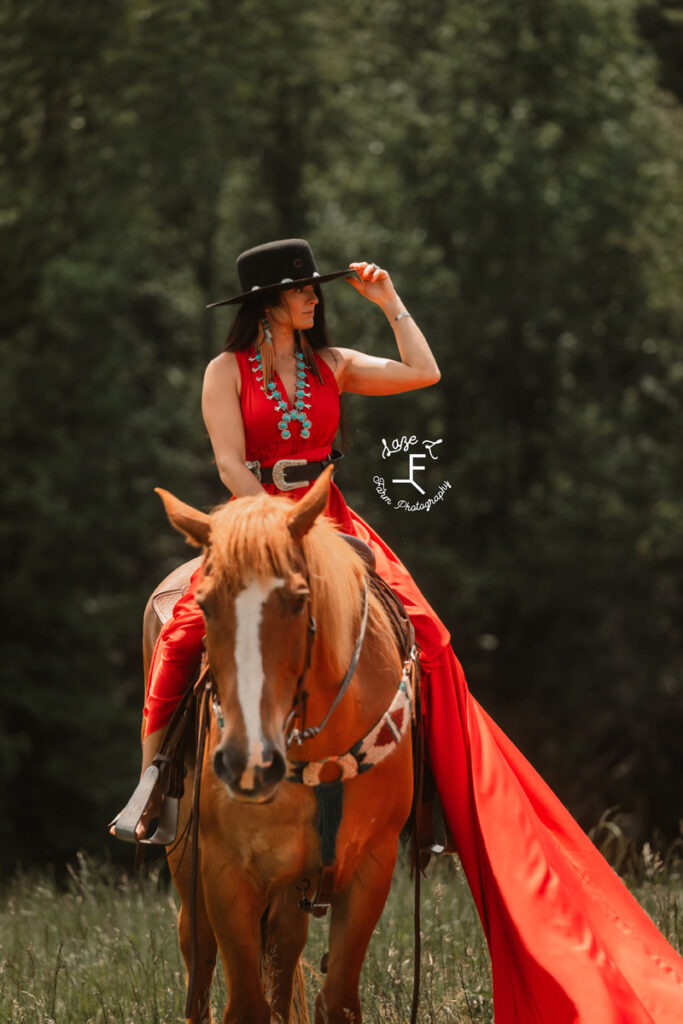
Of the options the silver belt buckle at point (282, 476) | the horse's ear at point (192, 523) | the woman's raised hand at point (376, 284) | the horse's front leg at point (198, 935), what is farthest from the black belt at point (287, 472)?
the horse's front leg at point (198, 935)

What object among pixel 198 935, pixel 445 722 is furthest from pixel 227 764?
pixel 198 935

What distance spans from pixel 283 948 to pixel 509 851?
81cm

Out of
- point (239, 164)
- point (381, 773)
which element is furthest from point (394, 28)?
point (381, 773)

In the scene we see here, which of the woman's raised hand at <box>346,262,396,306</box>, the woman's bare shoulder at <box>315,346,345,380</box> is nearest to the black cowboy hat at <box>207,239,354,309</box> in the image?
the woman's raised hand at <box>346,262,396,306</box>

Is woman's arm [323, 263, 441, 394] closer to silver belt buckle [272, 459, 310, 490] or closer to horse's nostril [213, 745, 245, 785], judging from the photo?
silver belt buckle [272, 459, 310, 490]

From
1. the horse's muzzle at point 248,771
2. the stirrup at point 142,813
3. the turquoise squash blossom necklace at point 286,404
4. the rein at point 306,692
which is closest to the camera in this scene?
the horse's muzzle at point 248,771

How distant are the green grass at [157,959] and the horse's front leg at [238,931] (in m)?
0.80

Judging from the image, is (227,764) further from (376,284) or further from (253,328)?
(376,284)

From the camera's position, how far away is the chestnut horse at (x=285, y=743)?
123 inches

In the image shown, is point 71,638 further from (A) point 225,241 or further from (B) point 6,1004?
(B) point 6,1004

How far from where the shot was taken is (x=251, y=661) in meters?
3.10

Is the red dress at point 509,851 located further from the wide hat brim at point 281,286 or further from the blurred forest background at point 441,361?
the blurred forest background at point 441,361

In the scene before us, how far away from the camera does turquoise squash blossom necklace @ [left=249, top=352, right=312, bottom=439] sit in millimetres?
4395

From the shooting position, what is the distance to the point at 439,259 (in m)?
19.2
